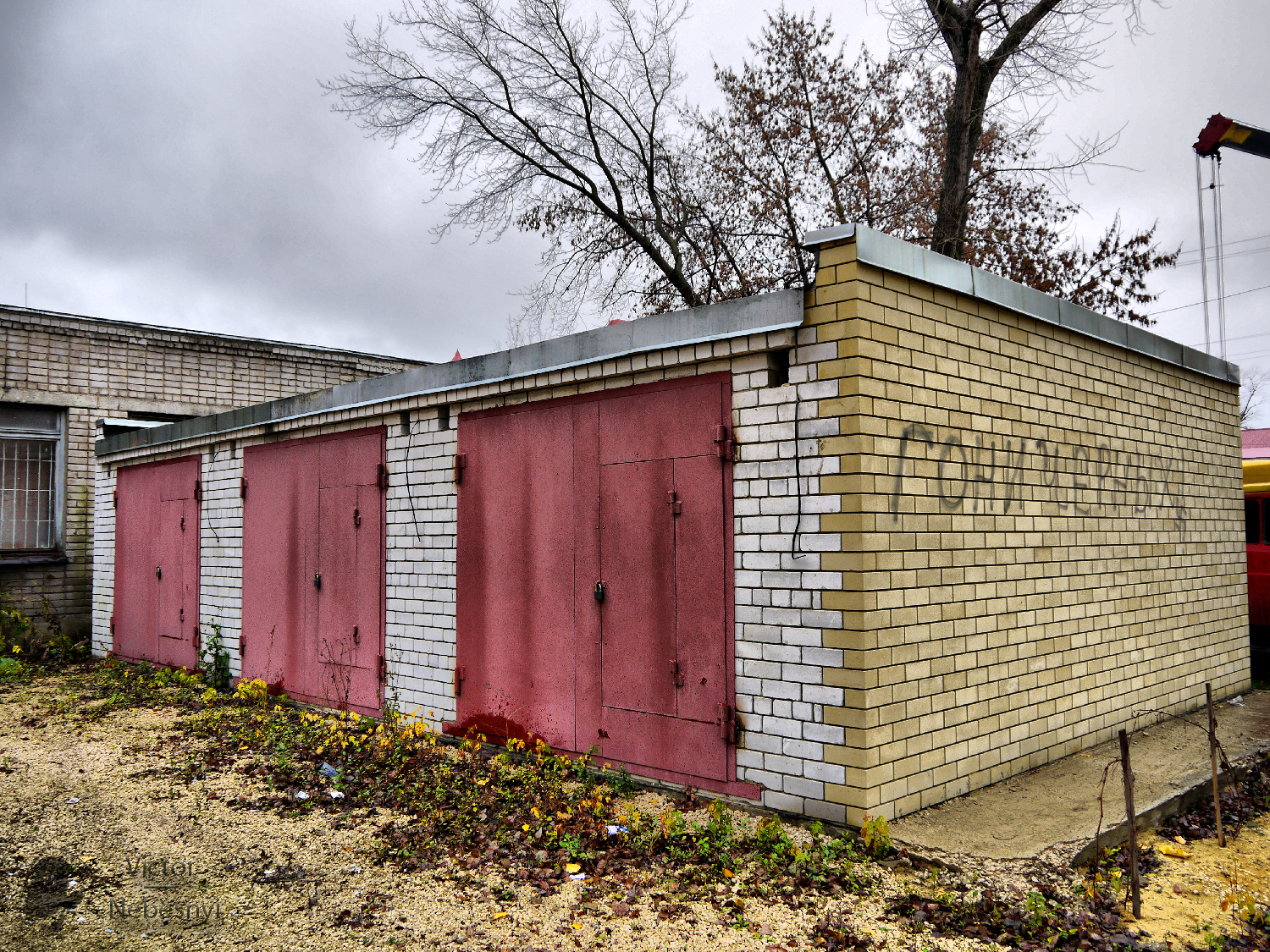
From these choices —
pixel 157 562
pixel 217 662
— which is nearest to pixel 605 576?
pixel 217 662

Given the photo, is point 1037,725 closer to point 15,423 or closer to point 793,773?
point 793,773

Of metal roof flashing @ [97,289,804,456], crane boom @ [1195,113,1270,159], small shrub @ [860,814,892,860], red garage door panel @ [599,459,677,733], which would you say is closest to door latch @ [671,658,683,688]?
red garage door panel @ [599,459,677,733]

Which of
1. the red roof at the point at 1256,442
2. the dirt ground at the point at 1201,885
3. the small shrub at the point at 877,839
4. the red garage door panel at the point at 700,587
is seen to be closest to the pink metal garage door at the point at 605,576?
the red garage door panel at the point at 700,587

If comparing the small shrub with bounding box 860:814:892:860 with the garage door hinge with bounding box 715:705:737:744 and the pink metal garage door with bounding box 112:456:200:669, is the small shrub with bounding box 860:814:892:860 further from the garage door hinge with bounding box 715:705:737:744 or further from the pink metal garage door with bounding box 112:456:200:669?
the pink metal garage door with bounding box 112:456:200:669

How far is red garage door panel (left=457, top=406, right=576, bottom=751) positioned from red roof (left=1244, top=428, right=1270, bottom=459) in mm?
12751

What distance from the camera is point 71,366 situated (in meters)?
12.3

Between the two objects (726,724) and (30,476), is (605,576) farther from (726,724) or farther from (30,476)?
(30,476)

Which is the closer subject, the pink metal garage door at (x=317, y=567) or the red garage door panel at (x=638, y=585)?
the red garage door panel at (x=638, y=585)

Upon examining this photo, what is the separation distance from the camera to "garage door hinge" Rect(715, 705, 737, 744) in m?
4.91

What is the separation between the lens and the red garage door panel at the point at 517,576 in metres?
6.00

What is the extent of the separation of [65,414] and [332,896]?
1098 cm

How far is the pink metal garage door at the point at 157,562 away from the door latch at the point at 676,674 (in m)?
6.89

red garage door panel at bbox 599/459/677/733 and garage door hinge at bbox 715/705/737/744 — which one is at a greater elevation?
red garage door panel at bbox 599/459/677/733

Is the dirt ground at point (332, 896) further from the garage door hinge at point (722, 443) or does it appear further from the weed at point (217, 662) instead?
the weed at point (217, 662)
